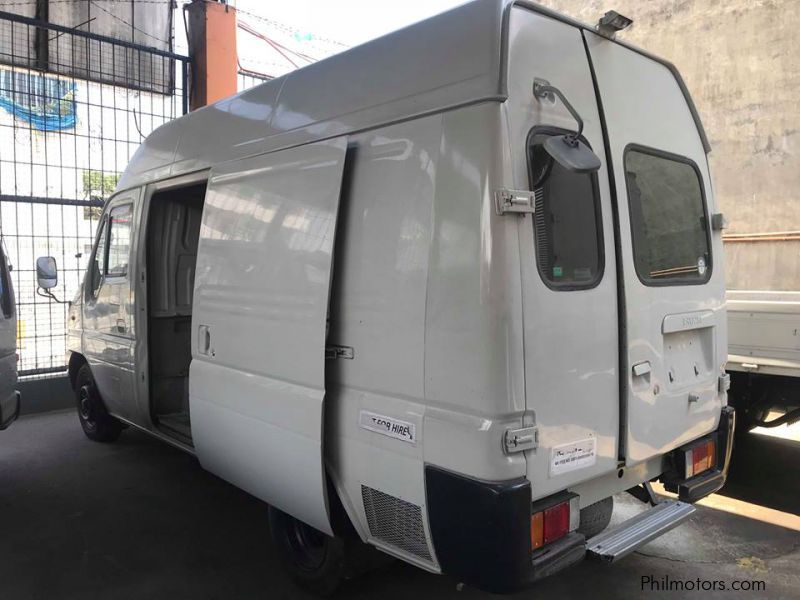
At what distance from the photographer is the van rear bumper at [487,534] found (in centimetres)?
229

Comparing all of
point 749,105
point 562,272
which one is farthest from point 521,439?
point 749,105

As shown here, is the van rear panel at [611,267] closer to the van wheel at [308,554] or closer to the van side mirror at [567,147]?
the van side mirror at [567,147]

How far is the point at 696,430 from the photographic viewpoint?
323cm

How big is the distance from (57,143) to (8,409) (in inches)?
160

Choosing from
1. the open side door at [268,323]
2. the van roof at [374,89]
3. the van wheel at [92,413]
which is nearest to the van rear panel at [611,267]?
the van roof at [374,89]

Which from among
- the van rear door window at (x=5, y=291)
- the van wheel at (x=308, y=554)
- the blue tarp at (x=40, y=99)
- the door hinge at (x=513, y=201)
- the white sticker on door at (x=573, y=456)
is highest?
the blue tarp at (x=40, y=99)

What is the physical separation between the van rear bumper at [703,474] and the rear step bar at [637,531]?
0.10 m

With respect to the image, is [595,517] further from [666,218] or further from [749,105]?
[749,105]

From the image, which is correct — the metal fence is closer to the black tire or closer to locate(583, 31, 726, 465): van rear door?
locate(583, 31, 726, 465): van rear door

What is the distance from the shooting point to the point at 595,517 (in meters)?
2.97

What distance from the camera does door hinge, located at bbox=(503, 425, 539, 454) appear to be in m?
2.30

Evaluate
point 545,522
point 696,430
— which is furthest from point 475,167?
point 696,430

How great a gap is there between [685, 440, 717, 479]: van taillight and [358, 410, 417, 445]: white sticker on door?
155cm

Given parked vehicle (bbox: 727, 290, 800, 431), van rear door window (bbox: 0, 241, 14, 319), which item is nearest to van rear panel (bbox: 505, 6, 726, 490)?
parked vehicle (bbox: 727, 290, 800, 431)
